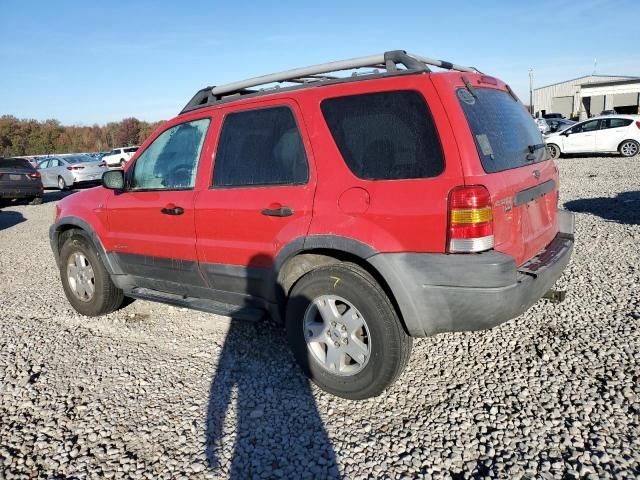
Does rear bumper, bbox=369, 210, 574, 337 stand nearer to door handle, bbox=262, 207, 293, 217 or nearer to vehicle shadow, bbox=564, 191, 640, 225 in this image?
door handle, bbox=262, 207, 293, 217

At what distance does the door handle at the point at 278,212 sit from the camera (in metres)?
3.06

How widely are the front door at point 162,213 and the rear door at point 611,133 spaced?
17.2 metres

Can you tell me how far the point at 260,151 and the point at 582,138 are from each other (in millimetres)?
17391

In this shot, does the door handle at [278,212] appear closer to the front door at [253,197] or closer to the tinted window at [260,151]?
the front door at [253,197]

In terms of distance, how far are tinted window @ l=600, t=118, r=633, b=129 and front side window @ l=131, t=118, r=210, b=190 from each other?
676 inches

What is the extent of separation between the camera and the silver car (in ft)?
61.6

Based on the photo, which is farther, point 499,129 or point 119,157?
point 119,157

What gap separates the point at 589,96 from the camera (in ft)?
170

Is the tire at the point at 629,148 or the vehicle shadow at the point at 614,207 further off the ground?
the tire at the point at 629,148

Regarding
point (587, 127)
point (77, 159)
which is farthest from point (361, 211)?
point (77, 159)

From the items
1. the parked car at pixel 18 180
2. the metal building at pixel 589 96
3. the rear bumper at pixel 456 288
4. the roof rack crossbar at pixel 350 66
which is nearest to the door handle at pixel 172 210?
the roof rack crossbar at pixel 350 66

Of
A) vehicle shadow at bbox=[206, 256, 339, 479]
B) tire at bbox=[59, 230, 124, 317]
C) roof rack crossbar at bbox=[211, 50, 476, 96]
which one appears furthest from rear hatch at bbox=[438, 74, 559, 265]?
tire at bbox=[59, 230, 124, 317]

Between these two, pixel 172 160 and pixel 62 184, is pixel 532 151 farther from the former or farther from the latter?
pixel 62 184

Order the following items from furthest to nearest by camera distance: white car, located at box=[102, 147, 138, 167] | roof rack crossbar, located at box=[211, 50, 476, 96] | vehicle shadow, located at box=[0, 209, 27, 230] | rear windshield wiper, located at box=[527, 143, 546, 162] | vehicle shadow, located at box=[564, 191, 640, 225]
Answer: white car, located at box=[102, 147, 138, 167]
vehicle shadow, located at box=[0, 209, 27, 230]
vehicle shadow, located at box=[564, 191, 640, 225]
rear windshield wiper, located at box=[527, 143, 546, 162]
roof rack crossbar, located at box=[211, 50, 476, 96]
